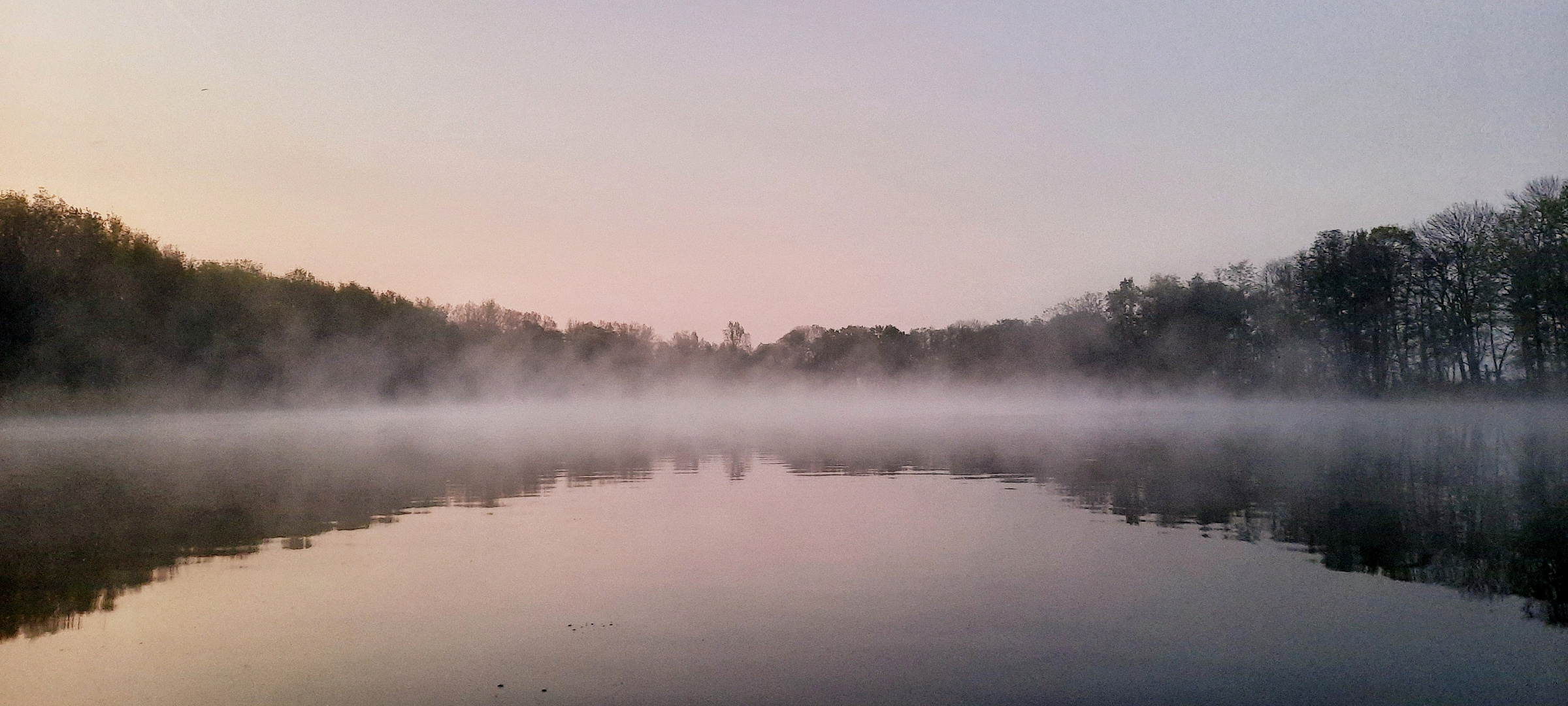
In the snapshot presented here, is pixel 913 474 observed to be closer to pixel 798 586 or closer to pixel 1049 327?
pixel 798 586

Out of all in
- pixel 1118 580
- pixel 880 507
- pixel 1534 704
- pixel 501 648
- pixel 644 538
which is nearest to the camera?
pixel 1534 704

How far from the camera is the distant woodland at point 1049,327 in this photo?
55906mm

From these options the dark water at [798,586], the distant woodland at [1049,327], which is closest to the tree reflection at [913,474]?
the dark water at [798,586]

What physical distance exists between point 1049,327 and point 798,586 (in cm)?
12097

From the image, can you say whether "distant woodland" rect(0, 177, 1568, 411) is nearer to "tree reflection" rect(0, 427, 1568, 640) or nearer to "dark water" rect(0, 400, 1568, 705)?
"tree reflection" rect(0, 427, 1568, 640)

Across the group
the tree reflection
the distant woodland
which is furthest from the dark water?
the distant woodland

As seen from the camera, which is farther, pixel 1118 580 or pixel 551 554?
pixel 551 554

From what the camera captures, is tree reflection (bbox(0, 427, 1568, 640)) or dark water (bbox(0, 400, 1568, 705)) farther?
tree reflection (bbox(0, 427, 1568, 640))

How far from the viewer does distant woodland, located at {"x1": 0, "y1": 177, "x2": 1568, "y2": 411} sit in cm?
5591

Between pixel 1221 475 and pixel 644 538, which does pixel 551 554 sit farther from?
pixel 1221 475

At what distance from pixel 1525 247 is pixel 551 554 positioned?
74.1m

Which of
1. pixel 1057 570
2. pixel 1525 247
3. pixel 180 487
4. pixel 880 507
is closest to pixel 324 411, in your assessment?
pixel 180 487

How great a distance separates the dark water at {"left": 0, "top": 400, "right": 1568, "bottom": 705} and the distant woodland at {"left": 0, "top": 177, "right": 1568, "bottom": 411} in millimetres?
43021

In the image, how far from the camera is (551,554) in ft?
40.7
